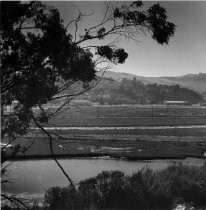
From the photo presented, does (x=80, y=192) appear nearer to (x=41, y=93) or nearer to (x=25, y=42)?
(x=41, y=93)

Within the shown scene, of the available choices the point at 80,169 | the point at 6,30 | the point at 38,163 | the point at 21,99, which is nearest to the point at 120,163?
the point at 80,169

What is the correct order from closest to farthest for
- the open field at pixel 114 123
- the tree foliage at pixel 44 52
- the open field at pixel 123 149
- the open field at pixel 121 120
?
the tree foliage at pixel 44 52
the open field at pixel 123 149
the open field at pixel 114 123
the open field at pixel 121 120

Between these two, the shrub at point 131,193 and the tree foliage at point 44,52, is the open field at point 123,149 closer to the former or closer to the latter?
the shrub at point 131,193

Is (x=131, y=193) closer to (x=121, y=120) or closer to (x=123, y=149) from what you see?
(x=123, y=149)

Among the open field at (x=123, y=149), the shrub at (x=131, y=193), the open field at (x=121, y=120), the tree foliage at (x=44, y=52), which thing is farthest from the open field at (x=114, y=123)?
the tree foliage at (x=44, y=52)

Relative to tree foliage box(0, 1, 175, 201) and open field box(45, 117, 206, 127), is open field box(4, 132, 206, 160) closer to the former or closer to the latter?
tree foliage box(0, 1, 175, 201)

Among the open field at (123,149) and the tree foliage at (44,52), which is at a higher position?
the tree foliage at (44,52)

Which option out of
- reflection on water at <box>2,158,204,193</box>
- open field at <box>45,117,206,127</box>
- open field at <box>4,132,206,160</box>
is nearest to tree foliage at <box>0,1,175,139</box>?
reflection on water at <box>2,158,204,193</box>
